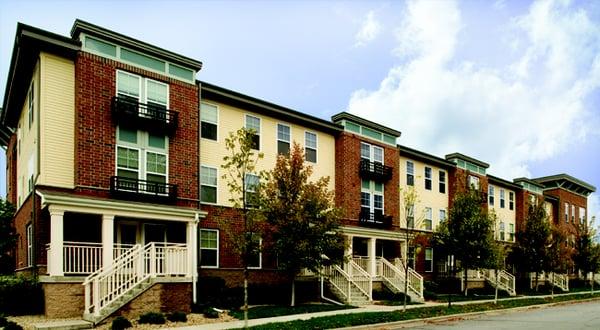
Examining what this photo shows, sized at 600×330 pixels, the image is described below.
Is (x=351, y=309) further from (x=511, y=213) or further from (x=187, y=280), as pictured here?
(x=511, y=213)

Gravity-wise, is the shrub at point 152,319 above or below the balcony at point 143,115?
below

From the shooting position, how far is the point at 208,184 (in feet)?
76.6

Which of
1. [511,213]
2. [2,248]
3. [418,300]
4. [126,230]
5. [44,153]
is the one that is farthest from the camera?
[511,213]

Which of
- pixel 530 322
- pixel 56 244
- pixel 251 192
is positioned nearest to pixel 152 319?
pixel 56 244

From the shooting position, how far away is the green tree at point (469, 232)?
80.2 feet

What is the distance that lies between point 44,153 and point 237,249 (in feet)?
26.6

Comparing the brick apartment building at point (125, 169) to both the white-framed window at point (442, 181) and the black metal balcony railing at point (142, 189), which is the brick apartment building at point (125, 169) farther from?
the white-framed window at point (442, 181)

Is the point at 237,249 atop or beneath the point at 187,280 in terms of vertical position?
atop

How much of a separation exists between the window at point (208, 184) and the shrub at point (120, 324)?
839 cm

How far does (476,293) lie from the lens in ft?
115

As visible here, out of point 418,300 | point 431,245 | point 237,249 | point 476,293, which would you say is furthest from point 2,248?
point 476,293

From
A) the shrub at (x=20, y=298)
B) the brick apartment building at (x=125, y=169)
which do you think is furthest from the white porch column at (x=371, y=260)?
the shrub at (x=20, y=298)

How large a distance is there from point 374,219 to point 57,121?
736 inches

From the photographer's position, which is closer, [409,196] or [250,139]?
[250,139]
